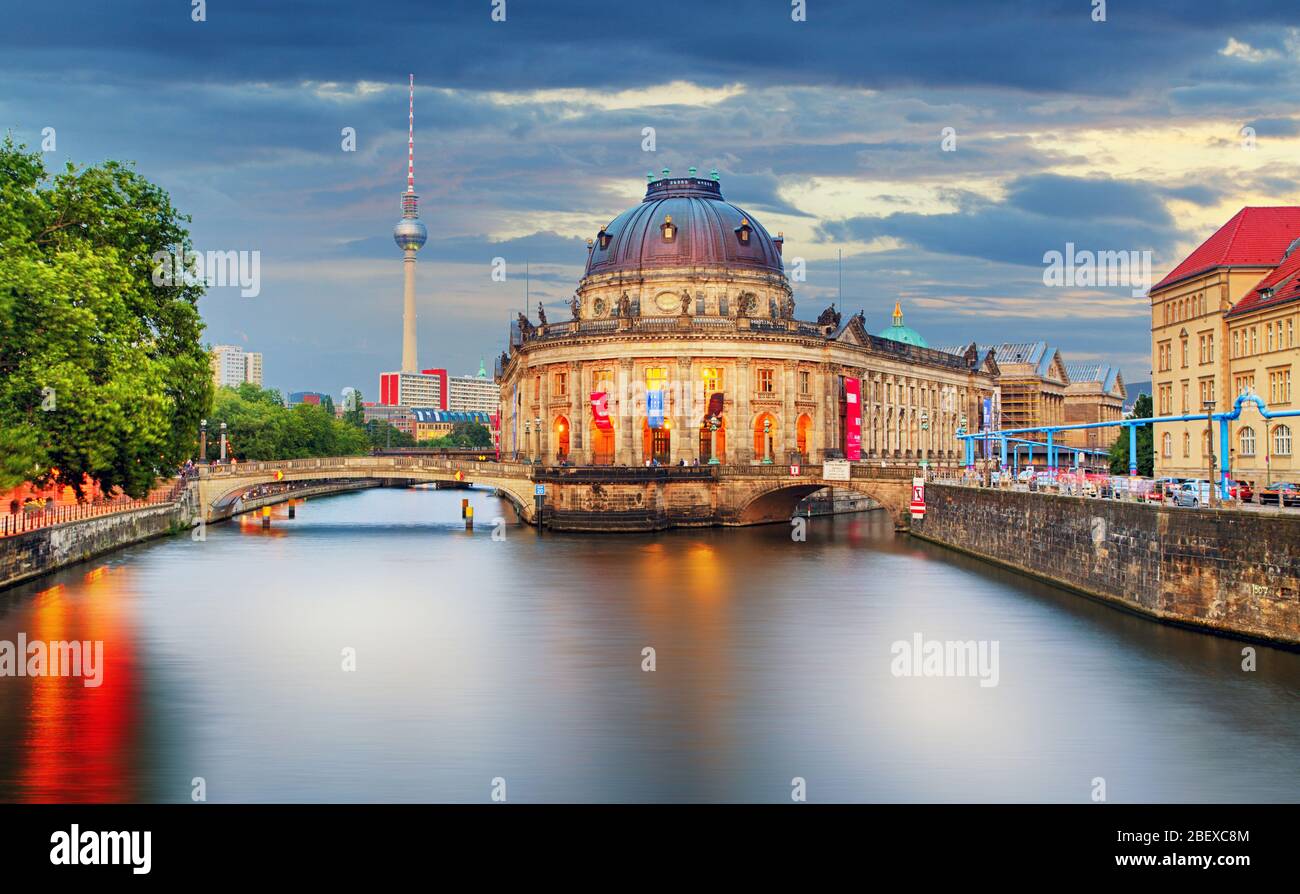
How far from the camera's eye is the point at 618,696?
120 feet

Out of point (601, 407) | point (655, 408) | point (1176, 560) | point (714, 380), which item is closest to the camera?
point (1176, 560)

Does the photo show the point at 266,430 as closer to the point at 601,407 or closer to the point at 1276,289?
the point at 601,407

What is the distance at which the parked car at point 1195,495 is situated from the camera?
4288 cm

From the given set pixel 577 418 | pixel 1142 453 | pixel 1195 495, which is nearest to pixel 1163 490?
pixel 1195 495

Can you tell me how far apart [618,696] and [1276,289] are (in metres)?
49.1

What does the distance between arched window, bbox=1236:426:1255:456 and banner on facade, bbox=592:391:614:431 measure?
5182 centimetres

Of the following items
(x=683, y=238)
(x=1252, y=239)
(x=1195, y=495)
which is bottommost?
(x=1195, y=495)

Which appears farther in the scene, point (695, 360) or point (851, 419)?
point (851, 419)

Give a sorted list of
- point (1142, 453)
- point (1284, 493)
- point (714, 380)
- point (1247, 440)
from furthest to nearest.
Answer: 1. point (714, 380)
2. point (1142, 453)
3. point (1247, 440)
4. point (1284, 493)

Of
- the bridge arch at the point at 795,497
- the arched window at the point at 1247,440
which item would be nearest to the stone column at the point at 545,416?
the bridge arch at the point at 795,497

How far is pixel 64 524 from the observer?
61.7 meters

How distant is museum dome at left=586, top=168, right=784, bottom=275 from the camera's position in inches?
4719
